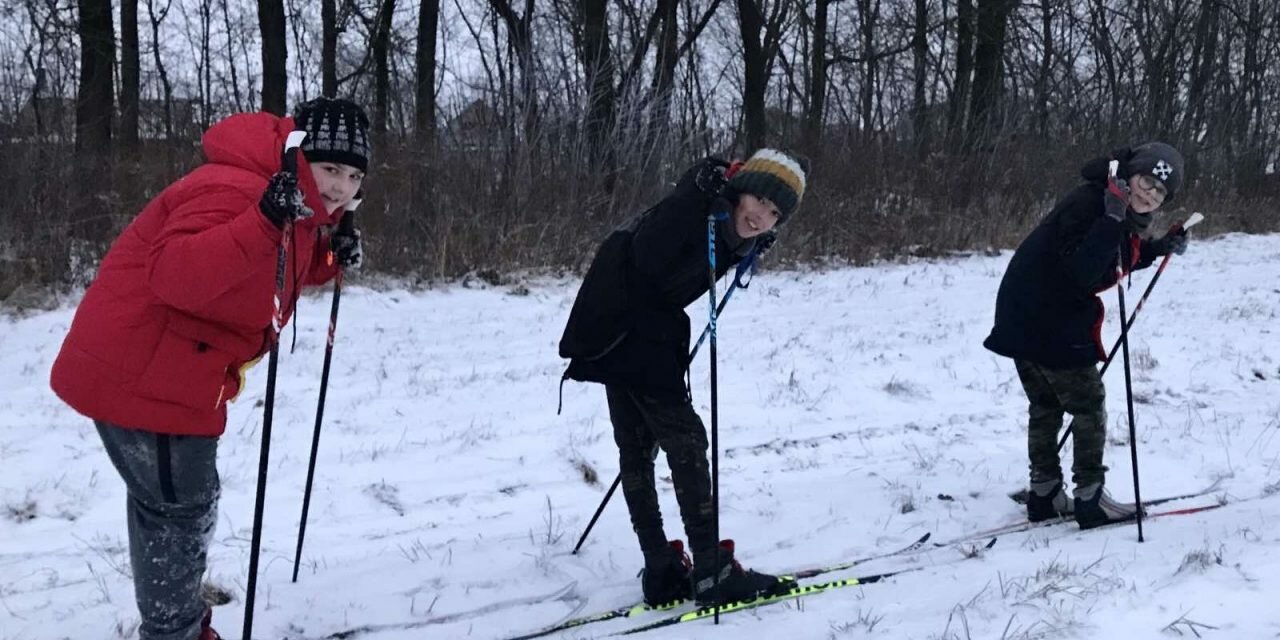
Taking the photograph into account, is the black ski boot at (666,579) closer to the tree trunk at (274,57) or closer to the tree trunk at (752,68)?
the tree trunk at (274,57)

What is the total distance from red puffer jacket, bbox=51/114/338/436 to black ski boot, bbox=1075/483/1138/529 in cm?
387

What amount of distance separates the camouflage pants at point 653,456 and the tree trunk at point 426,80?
8566 millimetres

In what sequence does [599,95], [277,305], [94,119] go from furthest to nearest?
1. [599,95]
2. [94,119]
3. [277,305]

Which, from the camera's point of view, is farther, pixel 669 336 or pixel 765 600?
pixel 765 600

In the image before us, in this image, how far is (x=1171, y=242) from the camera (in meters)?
4.93

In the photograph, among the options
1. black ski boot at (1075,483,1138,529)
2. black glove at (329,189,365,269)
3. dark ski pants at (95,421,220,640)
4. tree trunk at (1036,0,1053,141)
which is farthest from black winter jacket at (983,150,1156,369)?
tree trunk at (1036,0,1053,141)

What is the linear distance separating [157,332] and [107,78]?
11572 mm

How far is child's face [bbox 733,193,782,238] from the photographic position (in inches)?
137

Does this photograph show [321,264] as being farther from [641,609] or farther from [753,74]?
[753,74]

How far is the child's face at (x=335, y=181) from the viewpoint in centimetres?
285

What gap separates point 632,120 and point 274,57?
5979 millimetres

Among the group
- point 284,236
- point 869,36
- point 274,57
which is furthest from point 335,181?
point 869,36

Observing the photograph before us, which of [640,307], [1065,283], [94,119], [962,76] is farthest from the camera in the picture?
[962,76]

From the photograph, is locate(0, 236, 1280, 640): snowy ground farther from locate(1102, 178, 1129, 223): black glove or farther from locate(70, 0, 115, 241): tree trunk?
locate(70, 0, 115, 241): tree trunk
